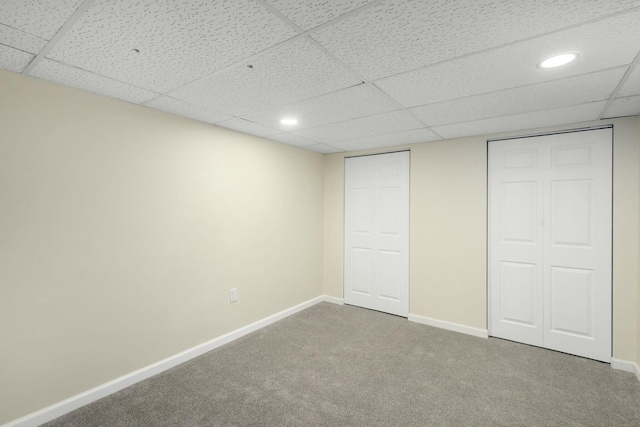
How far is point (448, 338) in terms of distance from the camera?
11.0ft

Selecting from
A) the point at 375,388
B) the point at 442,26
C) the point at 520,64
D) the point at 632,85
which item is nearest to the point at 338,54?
the point at 442,26

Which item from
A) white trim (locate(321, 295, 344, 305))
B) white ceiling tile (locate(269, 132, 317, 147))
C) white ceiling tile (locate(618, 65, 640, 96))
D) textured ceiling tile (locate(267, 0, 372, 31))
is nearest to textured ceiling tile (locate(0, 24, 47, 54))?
textured ceiling tile (locate(267, 0, 372, 31))

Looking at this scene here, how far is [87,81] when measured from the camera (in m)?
2.01

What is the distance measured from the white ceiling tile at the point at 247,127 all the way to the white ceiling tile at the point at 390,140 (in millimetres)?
939

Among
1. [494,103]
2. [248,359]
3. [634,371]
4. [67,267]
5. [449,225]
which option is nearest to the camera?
[67,267]

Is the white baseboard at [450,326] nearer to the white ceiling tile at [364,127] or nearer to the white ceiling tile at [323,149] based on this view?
the white ceiling tile at [364,127]

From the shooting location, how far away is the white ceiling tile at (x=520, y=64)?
1.40m

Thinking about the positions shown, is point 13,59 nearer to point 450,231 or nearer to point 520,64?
point 520,64

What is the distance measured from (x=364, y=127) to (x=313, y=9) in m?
1.88

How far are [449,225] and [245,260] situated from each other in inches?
96.2

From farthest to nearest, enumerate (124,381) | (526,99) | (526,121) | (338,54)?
(526,121)
(124,381)
(526,99)
(338,54)

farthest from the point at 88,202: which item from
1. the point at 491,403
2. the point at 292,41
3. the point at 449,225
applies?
the point at 449,225

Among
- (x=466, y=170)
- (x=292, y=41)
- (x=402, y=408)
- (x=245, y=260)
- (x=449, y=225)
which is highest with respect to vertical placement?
(x=292, y=41)

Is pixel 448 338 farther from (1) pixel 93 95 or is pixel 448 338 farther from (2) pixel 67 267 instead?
(1) pixel 93 95
